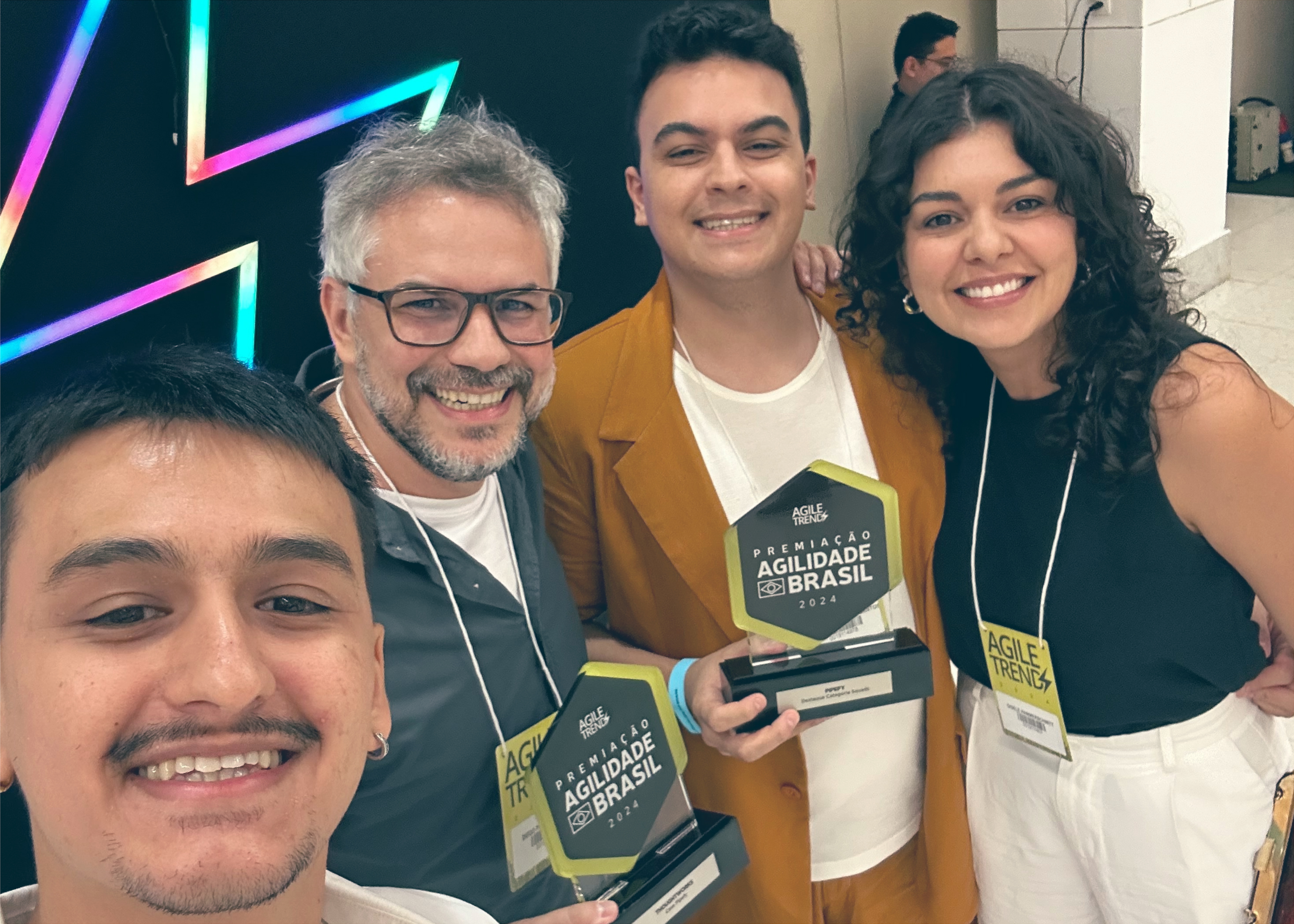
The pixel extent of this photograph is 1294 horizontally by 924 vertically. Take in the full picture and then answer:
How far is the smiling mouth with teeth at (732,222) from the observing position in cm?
174

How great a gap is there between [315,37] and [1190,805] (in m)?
2.71

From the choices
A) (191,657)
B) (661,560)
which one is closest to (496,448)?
(661,560)

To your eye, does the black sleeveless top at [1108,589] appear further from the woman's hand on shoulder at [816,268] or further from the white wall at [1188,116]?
→ the white wall at [1188,116]

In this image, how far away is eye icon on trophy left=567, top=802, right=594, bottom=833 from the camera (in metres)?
1.31

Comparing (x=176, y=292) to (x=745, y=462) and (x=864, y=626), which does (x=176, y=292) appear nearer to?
(x=745, y=462)

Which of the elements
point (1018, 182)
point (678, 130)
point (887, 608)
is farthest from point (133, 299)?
point (1018, 182)

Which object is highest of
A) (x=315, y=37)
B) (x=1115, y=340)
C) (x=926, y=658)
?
(x=315, y=37)

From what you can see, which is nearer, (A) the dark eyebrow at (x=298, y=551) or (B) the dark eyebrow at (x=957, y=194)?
(A) the dark eyebrow at (x=298, y=551)

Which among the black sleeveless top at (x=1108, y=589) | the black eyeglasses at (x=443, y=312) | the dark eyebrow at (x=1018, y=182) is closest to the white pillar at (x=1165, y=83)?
the dark eyebrow at (x=1018, y=182)

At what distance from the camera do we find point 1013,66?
161 centimetres

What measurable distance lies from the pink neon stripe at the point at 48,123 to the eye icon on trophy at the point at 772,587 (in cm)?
180

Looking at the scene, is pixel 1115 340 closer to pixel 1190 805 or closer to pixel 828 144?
pixel 1190 805

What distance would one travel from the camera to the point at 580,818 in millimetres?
1312

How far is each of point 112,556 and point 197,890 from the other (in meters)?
0.29
